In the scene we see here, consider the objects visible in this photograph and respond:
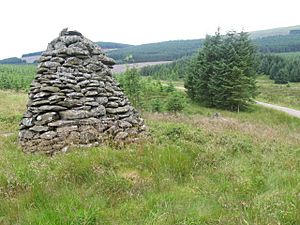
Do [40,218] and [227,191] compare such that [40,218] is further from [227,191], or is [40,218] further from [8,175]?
[227,191]

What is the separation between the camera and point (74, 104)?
9.34 m

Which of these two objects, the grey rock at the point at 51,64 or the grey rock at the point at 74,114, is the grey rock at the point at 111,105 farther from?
the grey rock at the point at 51,64

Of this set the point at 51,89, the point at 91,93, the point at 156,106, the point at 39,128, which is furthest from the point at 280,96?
the point at 39,128

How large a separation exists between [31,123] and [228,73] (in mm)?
32838

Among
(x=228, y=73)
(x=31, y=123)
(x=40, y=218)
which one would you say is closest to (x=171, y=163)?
(x=40, y=218)

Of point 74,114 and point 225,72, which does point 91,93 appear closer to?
point 74,114

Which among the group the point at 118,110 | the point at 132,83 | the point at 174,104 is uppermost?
the point at 118,110

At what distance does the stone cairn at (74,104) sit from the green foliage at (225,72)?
3017 cm

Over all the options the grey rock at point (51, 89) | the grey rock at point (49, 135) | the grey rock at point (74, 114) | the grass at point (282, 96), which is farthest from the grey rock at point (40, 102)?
the grass at point (282, 96)

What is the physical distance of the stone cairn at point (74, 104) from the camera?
8.86 m

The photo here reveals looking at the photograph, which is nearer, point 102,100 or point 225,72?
point 102,100

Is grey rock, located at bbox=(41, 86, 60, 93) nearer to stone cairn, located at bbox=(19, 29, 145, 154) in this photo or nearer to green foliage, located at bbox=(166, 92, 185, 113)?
stone cairn, located at bbox=(19, 29, 145, 154)

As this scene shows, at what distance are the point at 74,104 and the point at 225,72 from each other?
1292 inches

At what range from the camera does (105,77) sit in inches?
414
